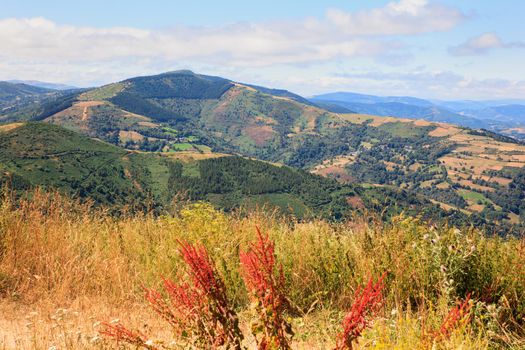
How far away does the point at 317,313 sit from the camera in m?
5.44

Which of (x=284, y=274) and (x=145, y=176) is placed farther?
(x=145, y=176)

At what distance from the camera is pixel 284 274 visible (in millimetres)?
5945

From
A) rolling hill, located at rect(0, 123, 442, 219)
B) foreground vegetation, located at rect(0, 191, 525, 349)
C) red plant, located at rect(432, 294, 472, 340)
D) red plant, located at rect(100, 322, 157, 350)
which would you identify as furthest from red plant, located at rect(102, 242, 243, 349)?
rolling hill, located at rect(0, 123, 442, 219)

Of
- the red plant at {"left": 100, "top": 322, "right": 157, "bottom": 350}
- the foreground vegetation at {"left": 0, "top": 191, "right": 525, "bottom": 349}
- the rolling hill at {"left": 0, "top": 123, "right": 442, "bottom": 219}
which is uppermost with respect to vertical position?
the red plant at {"left": 100, "top": 322, "right": 157, "bottom": 350}

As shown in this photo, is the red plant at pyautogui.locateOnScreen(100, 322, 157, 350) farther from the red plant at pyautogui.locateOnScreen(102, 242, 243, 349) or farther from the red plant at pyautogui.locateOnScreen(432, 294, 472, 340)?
the red plant at pyautogui.locateOnScreen(432, 294, 472, 340)

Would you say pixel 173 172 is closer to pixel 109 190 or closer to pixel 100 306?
pixel 109 190

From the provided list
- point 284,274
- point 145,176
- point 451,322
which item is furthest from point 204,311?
point 145,176

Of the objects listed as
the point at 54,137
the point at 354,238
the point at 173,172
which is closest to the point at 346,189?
the point at 173,172

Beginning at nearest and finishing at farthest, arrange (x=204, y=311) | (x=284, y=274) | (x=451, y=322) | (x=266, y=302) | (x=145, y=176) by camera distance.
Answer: (x=266, y=302) → (x=451, y=322) → (x=204, y=311) → (x=284, y=274) → (x=145, y=176)

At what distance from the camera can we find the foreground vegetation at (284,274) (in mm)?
4562

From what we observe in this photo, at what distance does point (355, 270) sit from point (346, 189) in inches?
7161

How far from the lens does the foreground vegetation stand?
456 centimetres

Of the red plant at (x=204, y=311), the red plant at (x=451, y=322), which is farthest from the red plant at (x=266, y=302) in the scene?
the red plant at (x=451, y=322)

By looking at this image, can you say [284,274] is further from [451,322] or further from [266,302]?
[451,322]
